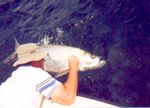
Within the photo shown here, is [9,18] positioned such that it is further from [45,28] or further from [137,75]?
[137,75]

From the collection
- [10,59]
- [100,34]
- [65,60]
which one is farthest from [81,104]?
[10,59]

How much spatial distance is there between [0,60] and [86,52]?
9.18 feet

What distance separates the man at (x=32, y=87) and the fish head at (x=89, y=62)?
2574 millimetres

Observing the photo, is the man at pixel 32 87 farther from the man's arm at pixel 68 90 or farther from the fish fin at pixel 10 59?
the fish fin at pixel 10 59

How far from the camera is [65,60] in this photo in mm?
8180

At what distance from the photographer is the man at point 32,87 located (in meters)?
5.01

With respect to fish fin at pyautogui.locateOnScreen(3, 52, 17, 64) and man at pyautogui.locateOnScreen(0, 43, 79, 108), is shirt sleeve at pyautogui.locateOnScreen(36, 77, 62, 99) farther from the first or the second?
fish fin at pyautogui.locateOnScreen(3, 52, 17, 64)

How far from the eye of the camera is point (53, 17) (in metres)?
11.0

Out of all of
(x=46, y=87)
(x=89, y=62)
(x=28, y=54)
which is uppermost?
(x=28, y=54)

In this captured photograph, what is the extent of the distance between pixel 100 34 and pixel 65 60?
1.32 metres

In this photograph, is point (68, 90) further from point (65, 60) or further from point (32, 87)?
point (65, 60)

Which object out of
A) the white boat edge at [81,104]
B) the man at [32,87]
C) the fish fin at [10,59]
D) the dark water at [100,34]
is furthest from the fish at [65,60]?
the man at [32,87]

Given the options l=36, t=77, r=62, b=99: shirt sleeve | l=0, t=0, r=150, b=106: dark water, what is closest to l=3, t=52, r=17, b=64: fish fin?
l=0, t=0, r=150, b=106: dark water

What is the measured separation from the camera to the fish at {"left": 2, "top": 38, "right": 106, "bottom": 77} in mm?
8070
